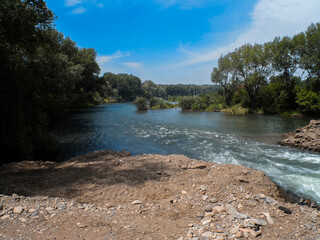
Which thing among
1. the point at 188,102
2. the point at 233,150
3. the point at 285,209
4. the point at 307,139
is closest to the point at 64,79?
the point at 233,150

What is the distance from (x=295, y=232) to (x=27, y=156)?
12.8 metres

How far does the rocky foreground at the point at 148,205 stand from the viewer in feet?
12.8

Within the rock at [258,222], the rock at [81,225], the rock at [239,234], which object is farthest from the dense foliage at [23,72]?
the rock at [258,222]

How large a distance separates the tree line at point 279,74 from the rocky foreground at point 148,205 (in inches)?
1338

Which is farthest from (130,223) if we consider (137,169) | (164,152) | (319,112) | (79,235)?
(319,112)

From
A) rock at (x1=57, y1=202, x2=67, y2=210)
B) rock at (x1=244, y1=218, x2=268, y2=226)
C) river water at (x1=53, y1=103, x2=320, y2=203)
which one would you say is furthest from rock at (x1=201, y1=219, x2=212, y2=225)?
river water at (x1=53, y1=103, x2=320, y2=203)

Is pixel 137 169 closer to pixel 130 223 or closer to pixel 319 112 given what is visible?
pixel 130 223

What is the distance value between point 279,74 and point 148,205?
1831 inches

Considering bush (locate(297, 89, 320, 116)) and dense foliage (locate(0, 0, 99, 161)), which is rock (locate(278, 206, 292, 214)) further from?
bush (locate(297, 89, 320, 116))

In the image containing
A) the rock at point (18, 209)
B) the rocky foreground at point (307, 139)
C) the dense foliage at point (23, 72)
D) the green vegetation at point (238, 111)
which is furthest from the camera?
the green vegetation at point (238, 111)

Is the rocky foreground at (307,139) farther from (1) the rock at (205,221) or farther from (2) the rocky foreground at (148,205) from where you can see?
(1) the rock at (205,221)

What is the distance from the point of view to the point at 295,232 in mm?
3768

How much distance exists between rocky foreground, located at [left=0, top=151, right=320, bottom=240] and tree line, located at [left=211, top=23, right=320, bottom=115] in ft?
112

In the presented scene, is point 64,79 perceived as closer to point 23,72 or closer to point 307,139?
point 23,72
